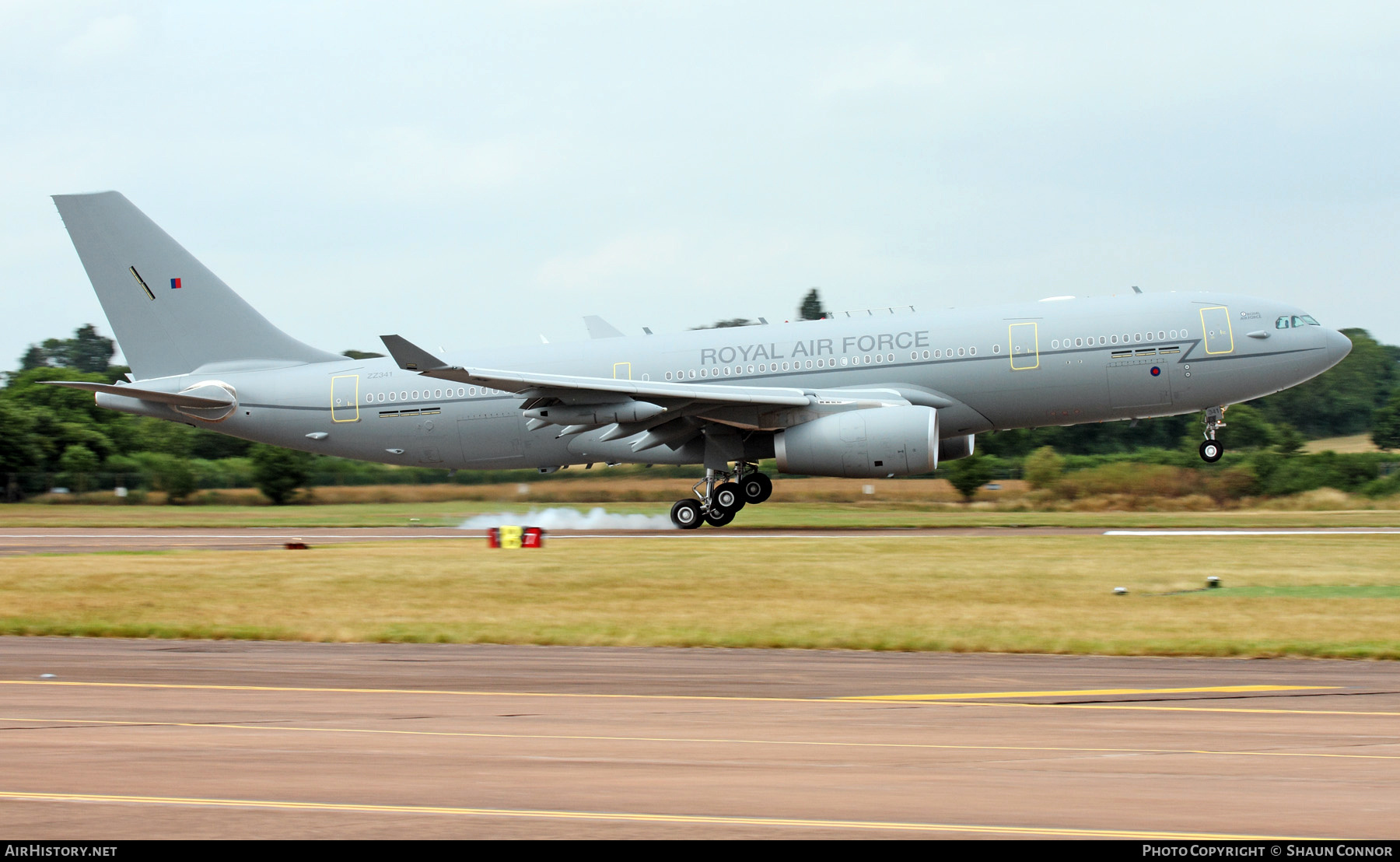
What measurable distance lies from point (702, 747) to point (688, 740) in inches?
9.8

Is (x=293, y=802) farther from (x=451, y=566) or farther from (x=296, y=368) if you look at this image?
(x=296, y=368)

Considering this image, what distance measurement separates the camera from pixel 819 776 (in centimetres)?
703

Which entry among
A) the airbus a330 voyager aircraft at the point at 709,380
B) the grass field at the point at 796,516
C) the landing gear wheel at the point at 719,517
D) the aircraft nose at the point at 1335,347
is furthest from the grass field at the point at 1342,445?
the landing gear wheel at the point at 719,517

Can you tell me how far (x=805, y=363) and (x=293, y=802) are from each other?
21721 mm

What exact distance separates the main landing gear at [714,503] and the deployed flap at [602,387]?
8.09 ft

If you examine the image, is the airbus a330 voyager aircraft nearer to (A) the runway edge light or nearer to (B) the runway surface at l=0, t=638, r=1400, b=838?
(A) the runway edge light

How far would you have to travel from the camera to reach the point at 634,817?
6152mm

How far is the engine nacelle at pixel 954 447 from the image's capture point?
28.1 metres

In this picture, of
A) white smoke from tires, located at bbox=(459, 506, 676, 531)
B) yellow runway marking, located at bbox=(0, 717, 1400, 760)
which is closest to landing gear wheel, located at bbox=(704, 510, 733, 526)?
white smoke from tires, located at bbox=(459, 506, 676, 531)


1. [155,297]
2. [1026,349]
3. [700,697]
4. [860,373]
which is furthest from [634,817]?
[155,297]

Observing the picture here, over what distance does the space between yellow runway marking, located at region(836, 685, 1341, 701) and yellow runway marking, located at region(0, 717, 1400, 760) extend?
1.79m

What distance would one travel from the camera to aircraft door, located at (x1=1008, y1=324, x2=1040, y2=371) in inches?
1021

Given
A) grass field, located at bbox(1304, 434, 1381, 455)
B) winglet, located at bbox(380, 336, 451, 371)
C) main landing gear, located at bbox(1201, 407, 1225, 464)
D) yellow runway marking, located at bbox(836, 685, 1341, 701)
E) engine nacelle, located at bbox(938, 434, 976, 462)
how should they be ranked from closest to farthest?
yellow runway marking, located at bbox(836, 685, 1341, 701) < winglet, located at bbox(380, 336, 451, 371) < main landing gear, located at bbox(1201, 407, 1225, 464) < engine nacelle, located at bbox(938, 434, 976, 462) < grass field, located at bbox(1304, 434, 1381, 455)
